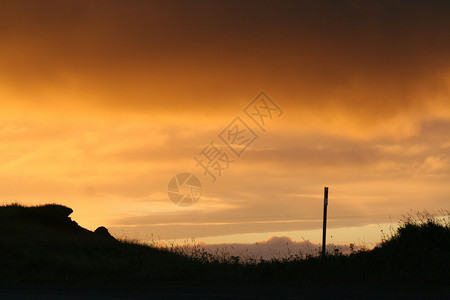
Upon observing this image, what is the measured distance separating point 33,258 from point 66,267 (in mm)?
3224

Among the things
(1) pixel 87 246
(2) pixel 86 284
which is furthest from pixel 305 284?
(1) pixel 87 246

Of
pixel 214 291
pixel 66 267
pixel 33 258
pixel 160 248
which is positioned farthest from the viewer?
pixel 160 248

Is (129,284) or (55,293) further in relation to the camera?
(129,284)

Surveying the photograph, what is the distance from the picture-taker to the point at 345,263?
2117 cm

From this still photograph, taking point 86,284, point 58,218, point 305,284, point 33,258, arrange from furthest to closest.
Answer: point 58,218 → point 33,258 → point 86,284 → point 305,284

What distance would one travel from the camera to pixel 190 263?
21.4 metres

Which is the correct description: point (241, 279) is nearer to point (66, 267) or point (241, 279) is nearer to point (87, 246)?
point (66, 267)

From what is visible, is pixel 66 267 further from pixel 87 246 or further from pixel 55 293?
pixel 87 246

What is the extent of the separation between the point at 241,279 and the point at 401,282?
514cm

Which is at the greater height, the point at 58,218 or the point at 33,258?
the point at 58,218

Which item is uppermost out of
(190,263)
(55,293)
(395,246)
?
(395,246)

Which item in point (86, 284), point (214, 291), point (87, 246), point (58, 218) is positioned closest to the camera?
point (214, 291)

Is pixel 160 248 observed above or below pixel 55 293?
above

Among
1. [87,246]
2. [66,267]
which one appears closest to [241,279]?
[66,267]
